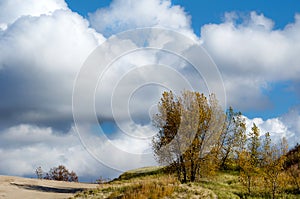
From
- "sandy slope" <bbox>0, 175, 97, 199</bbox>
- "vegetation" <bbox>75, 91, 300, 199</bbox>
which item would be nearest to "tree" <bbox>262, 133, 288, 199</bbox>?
"vegetation" <bbox>75, 91, 300, 199</bbox>

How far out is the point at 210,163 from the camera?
4212cm

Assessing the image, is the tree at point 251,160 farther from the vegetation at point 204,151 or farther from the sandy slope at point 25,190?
the sandy slope at point 25,190

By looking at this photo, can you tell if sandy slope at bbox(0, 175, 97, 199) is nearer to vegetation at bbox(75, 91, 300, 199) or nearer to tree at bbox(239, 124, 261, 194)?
vegetation at bbox(75, 91, 300, 199)

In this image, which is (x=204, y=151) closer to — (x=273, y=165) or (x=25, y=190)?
(x=273, y=165)

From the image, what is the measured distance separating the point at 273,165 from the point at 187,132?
9728mm

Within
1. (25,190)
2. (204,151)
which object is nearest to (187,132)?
(204,151)

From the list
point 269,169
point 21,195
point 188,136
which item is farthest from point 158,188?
point 21,195

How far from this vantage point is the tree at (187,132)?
41.4m

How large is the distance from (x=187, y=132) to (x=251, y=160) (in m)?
7.71

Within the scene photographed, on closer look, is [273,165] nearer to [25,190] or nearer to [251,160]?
[251,160]

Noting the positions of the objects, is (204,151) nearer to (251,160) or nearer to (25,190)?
(251,160)

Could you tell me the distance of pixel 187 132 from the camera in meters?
41.3

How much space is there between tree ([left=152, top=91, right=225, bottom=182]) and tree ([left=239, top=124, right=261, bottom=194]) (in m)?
3.75

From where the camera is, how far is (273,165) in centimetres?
3872
